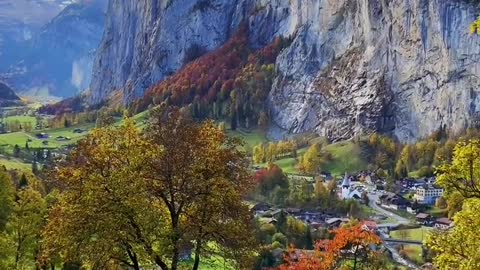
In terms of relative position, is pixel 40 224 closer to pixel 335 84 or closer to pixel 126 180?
pixel 126 180

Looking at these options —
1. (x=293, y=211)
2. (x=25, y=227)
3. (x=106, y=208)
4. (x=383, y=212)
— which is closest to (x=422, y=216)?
(x=383, y=212)

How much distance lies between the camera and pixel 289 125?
19888cm

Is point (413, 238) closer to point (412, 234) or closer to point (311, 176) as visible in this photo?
A: point (412, 234)

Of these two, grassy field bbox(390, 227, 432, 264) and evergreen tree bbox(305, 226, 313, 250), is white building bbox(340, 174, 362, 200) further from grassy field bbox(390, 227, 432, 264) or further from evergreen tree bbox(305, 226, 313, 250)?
evergreen tree bbox(305, 226, 313, 250)

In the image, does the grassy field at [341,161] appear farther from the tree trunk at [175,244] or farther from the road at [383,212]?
the tree trunk at [175,244]

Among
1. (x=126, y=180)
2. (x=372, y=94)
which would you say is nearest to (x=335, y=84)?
(x=372, y=94)

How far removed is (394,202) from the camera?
395 feet

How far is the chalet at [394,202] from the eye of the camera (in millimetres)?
119375

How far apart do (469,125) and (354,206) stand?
170 feet

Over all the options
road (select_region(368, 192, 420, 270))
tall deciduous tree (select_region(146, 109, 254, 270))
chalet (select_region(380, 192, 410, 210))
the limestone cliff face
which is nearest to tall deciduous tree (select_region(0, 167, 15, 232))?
tall deciduous tree (select_region(146, 109, 254, 270))

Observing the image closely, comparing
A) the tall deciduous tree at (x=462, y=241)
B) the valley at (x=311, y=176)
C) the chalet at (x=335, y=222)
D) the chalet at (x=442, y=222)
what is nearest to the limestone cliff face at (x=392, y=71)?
the valley at (x=311, y=176)

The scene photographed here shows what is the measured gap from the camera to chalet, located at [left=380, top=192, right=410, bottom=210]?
392ft

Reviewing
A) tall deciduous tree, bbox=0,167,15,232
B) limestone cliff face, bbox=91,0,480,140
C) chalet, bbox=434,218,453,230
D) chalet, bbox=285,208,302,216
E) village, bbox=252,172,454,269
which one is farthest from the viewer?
limestone cliff face, bbox=91,0,480,140

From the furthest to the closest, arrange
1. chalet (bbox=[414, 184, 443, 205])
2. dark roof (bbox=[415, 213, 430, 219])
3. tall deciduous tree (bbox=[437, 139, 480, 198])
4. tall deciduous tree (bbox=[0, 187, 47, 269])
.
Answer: chalet (bbox=[414, 184, 443, 205]) < dark roof (bbox=[415, 213, 430, 219]) < tall deciduous tree (bbox=[0, 187, 47, 269]) < tall deciduous tree (bbox=[437, 139, 480, 198])
